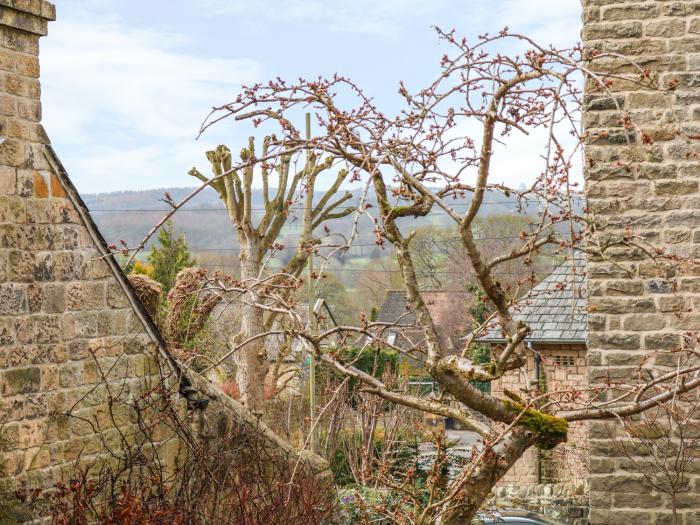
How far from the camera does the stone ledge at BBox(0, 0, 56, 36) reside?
6.33 metres

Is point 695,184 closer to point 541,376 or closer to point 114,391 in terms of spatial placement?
point 114,391

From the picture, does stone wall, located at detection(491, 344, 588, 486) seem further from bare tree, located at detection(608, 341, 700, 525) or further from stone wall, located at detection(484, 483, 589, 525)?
bare tree, located at detection(608, 341, 700, 525)

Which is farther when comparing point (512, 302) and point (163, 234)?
point (163, 234)

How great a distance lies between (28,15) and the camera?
6516mm

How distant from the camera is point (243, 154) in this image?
16.1 meters

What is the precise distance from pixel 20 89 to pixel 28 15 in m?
0.54

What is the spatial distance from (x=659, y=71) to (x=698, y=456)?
2.82m

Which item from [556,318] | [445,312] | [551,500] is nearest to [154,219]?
[445,312]

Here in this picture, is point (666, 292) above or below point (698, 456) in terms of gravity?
above

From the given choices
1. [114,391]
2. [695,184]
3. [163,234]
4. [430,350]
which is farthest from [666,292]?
[163,234]

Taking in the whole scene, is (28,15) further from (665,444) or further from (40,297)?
(665,444)

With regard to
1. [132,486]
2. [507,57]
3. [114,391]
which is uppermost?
[507,57]

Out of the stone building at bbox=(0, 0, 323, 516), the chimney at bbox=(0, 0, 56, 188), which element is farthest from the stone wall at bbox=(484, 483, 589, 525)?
the chimney at bbox=(0, 0, 56, 188)

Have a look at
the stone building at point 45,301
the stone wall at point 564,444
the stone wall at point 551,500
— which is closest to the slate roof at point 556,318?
the stone wall at point 564,444
